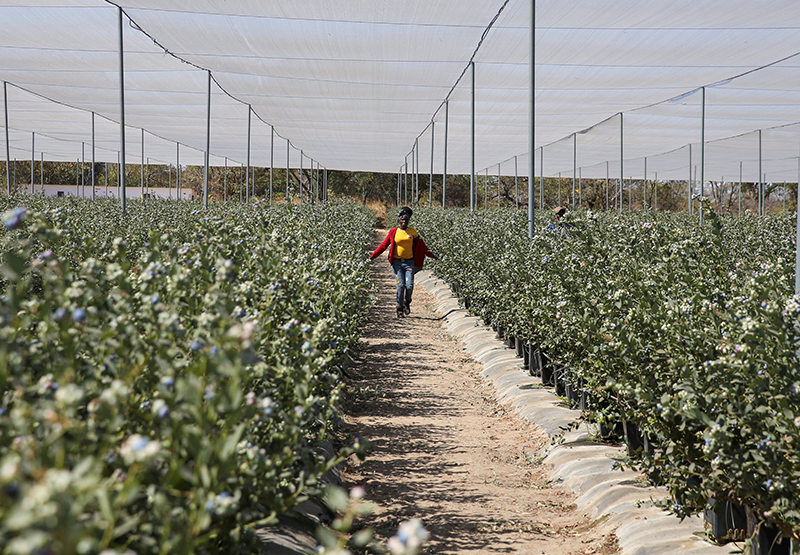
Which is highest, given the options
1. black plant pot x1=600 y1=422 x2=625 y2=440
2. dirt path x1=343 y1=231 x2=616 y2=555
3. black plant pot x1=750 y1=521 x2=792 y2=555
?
black plant pot x1=750 y1=521 x2=792 y2=555

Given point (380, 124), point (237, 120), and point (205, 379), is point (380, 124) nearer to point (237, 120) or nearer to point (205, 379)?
point (237, 120)

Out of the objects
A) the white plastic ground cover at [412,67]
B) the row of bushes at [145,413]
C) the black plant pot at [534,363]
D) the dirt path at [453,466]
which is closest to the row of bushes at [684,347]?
the black plant pot at [534,363]

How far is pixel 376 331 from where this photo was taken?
9438mm

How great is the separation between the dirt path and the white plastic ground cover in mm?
4201

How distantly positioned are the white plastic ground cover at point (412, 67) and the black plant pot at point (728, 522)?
616cm

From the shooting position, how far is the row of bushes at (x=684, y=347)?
2637 mm

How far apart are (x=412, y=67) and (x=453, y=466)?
7678 millimetres

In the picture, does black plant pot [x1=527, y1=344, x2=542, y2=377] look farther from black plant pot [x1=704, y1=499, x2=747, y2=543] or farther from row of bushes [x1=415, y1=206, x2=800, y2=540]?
black plant pot [x1=704, y1=499, x2=747, y2=543]

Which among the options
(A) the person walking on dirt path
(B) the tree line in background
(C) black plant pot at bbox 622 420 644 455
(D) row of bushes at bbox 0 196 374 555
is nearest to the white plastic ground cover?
(A) the person walking on dirt path

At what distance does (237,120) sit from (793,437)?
55.7 ft

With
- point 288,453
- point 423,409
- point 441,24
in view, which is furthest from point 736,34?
point 288,453

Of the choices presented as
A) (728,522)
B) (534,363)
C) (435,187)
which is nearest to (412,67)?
(534,363)

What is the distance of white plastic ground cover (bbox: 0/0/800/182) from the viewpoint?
28.2ft

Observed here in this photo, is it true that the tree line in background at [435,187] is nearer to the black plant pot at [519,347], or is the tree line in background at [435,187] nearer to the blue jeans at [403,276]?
the blue jeans at [403,276]
